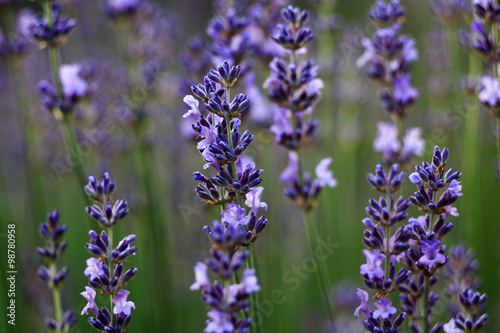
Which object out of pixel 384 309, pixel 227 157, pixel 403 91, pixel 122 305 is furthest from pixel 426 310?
pixel 403 91

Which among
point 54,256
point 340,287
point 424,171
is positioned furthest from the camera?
point 340,287

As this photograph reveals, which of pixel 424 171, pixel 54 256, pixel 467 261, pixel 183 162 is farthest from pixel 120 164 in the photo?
pixel 424 171

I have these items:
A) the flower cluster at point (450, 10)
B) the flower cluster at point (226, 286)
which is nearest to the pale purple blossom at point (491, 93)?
the flower cluster at point (450, 10)

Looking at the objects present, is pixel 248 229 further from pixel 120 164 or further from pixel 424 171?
pixel 120 164

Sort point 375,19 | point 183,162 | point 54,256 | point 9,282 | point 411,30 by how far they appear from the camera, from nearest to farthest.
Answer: point 54,256 < point 375,19 < point 9,282 < point 183,162 < point 411,30

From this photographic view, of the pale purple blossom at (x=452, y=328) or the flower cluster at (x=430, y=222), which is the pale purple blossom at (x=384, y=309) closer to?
the flower cluster at (x=430, y=222)

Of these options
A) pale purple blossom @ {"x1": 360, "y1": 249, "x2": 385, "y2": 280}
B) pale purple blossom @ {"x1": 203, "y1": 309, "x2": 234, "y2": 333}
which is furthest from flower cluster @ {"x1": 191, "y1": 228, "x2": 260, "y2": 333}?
pale purple blossom @ {"x1": 360, "y1": 249, "x2": 385, "y2": 280}

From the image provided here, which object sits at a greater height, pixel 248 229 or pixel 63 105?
pixel 63 105

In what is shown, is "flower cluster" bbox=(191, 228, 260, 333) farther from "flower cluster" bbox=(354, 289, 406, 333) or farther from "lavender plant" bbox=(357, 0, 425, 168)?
"lavender plant" bbox=(357, 0, 425, 168)
